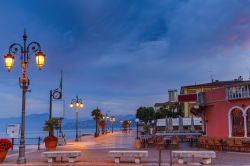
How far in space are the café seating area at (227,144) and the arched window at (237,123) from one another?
1.63ft

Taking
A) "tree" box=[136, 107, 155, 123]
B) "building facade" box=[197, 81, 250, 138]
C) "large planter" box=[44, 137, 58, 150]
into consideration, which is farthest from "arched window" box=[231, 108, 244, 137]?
"tree" box=[136, 107, 155, 123]

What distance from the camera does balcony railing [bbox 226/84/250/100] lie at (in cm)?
2212

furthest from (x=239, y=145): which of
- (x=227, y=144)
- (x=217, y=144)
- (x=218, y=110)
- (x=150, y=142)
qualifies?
(x=150, y=142)

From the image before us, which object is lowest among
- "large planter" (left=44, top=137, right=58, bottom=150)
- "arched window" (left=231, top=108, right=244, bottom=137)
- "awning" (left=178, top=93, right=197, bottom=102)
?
"large planter" (left=44, top=137, right=58, bottom=150)

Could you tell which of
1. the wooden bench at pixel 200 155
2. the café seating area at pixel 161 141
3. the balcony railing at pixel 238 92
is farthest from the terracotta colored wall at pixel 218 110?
the wooden bench at pixel 200 155

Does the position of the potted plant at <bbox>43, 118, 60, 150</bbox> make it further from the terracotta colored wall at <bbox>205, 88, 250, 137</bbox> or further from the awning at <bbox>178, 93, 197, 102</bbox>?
the terracotta colored wall at <bbox>205, 88, 250, 137</bbox>

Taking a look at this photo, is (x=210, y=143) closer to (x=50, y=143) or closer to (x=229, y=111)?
(x=229, y=111)

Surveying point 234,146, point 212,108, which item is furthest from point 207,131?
point 234,146

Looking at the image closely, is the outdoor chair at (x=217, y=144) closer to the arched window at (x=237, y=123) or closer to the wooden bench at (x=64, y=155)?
the arched window at (x=237, y=123)

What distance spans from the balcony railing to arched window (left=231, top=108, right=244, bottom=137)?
0.91m

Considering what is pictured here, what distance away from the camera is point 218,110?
80.3 ft

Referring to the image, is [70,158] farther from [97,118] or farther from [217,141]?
[97,118]

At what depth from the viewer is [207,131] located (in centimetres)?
2611

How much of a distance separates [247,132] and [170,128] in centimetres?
1744
